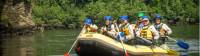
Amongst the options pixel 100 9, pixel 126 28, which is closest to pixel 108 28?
pixel 126 28

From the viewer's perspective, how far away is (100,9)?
242ft

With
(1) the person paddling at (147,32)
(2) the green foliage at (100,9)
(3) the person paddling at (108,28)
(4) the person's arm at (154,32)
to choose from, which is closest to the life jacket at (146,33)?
(1) the person paddling at (147,32)

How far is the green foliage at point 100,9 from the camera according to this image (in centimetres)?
6750

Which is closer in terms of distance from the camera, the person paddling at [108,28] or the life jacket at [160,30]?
the person paddling at [108,28]

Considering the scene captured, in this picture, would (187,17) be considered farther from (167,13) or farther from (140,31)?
(140,31)

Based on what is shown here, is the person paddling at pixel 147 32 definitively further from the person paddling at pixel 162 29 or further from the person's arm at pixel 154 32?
the person paddling at pixel 162 29

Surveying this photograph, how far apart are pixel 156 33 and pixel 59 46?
380 inches

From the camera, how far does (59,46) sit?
1302 inches

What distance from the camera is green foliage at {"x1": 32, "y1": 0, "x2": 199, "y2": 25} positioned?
67.5 m

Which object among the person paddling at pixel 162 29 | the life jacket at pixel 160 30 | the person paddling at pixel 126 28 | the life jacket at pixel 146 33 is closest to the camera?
the person paddling at pixel 126 28

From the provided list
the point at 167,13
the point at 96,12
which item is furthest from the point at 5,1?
the point at 167,13

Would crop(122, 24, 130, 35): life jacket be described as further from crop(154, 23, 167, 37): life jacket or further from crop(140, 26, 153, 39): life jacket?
crop(154, 23, 167, 37): life jacket

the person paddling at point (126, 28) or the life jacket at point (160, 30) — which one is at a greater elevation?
the person paddling at point (126, 28)

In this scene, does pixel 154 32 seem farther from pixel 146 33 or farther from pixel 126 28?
pixel 126 28
